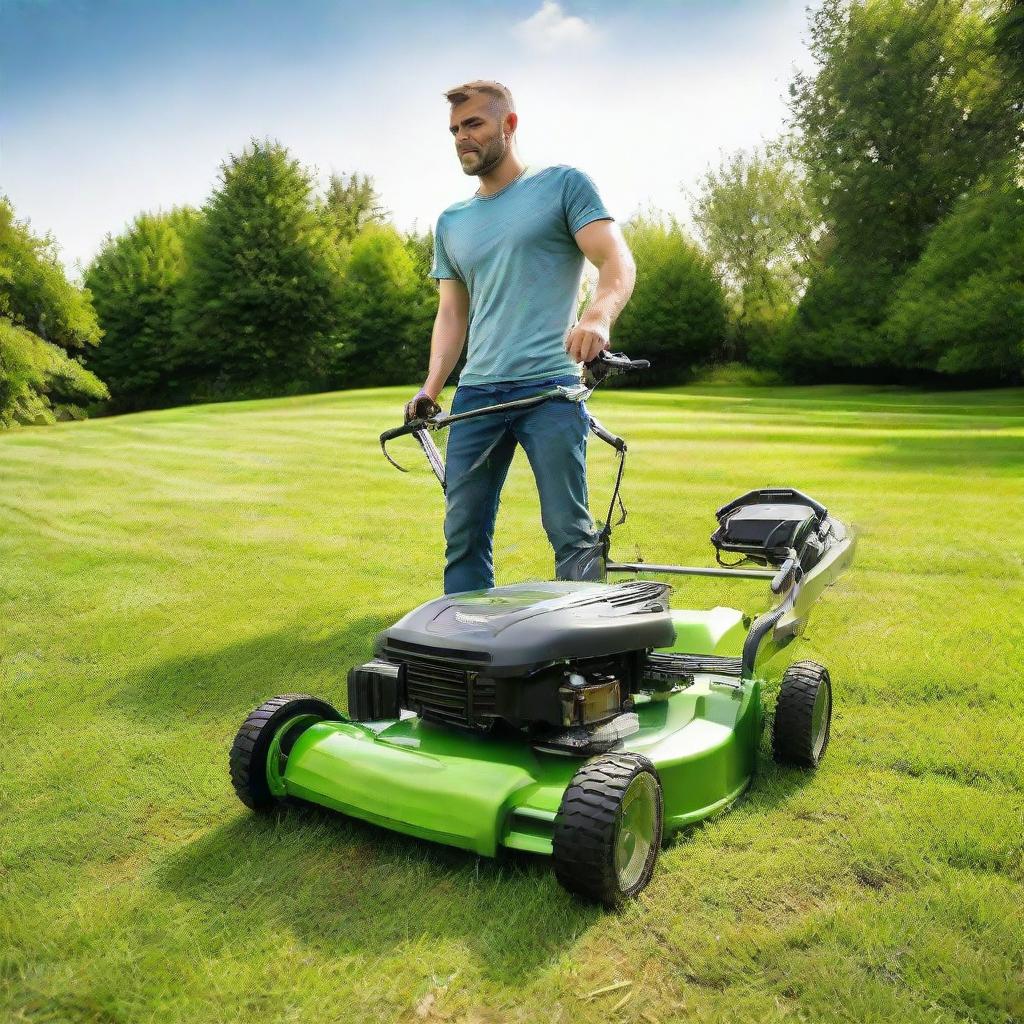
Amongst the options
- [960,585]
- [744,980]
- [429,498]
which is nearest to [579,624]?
[744,980]

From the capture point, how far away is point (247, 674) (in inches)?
165

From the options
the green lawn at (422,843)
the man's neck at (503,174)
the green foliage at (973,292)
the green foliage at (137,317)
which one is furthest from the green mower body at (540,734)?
the green foliage at (137,317)

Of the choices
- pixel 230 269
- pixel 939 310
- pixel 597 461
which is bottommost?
pixel 597 461

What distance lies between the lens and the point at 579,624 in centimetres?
254

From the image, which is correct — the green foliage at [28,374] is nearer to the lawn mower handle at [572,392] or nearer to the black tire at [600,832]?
the lawn mower handle at [572,392]

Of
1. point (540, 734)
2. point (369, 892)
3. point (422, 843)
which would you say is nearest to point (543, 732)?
point (540, 734)

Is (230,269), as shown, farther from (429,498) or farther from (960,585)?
(960,585)

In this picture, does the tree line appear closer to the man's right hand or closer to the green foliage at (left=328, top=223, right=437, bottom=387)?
the green foliage at (left=328, top=223, right=437, bottom=387)

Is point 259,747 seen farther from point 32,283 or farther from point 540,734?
point 32,283

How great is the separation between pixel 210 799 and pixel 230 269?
37.5 meters

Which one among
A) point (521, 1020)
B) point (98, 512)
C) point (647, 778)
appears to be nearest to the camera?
point (521, 1020)

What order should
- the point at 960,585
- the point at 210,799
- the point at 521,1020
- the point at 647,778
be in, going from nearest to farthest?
the point at 521,1020
the point at 647,778
the point at 210,799
the point at 960,585

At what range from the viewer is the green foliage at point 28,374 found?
26.9 metres

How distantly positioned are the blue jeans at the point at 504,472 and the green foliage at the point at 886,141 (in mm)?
33401
